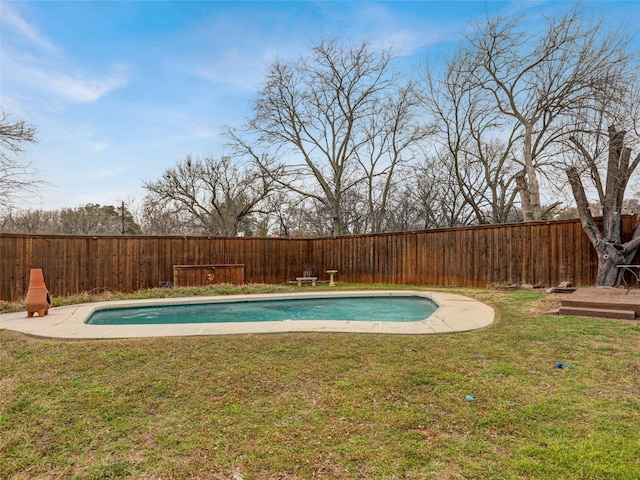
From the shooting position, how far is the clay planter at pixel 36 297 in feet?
17.9

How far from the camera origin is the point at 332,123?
17.6 metres

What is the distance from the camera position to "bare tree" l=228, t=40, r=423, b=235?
16391 millimetres

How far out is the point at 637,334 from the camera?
12.5 ft

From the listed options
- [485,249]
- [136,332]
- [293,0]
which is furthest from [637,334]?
[293,0]

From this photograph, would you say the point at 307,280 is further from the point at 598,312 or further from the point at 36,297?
the point at 598,312

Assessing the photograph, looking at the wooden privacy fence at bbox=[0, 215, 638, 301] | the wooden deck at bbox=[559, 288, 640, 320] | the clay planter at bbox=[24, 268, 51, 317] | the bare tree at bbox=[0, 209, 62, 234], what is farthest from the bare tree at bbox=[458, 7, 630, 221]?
the bare tree at bbox=[0, 209, 62, 234]

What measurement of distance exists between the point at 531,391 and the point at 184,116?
37.6ft

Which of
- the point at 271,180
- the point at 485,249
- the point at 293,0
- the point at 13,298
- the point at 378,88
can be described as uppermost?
the point at 378,88

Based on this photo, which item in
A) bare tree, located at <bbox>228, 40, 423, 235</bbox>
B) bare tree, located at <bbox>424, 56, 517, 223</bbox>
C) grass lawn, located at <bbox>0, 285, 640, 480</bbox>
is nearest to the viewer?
grass lawn, located at <bbox>0, 285, 640, 480</bbox>

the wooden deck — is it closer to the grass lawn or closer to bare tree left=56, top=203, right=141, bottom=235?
the grass lawn

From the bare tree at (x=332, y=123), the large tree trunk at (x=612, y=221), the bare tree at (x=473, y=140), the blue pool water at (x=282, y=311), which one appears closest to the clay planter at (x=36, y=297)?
the blue pool water at (x=282, y=311)

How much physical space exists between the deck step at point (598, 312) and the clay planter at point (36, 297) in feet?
27.3

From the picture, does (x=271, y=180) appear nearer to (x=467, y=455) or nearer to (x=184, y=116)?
(x=184, y=116)

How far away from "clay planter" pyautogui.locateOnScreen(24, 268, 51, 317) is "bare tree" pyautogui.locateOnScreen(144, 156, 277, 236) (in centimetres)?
1375
